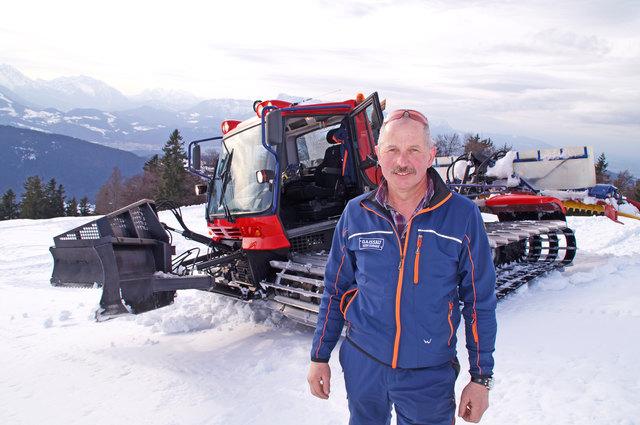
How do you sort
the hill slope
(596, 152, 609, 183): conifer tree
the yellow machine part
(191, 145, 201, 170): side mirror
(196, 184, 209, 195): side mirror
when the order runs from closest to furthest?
(191, 145, 201, 170): side mirror, (196, 184, 209, 195): side mirror, the yellow machine part, (596, 152, 609, 183): conifer tree, the hill slope

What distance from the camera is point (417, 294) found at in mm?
1694

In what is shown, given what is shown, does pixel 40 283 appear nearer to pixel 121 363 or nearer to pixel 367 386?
pixel 121 363

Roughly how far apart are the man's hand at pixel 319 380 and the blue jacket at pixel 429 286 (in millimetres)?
239

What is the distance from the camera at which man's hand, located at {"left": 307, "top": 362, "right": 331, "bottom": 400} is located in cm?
194

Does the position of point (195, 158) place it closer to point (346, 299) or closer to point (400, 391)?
point (346, 299)

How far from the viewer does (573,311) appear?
181 inches

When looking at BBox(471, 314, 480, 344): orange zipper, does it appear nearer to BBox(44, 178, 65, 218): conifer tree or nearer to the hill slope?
BBox(44, 178, 65, 218): conifer tree

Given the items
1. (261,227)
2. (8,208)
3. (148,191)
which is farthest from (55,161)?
(261,227)

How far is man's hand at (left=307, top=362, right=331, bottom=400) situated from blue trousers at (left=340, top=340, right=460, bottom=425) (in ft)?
0.42

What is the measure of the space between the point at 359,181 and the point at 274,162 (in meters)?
1.21

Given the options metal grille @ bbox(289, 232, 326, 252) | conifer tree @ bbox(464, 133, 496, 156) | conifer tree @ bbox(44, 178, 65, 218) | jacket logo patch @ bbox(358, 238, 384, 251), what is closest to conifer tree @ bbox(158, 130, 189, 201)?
conifer tree @ bbox(44, 178, 65, 218)

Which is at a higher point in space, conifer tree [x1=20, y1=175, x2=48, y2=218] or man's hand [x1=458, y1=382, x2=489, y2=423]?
man's hand [x1=458, y1=382, x2=489, y2=423]

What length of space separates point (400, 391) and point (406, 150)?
970 mm

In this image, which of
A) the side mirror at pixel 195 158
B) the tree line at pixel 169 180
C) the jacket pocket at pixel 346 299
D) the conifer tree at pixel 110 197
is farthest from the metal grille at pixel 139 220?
the conifer tree at pixel 110 197
